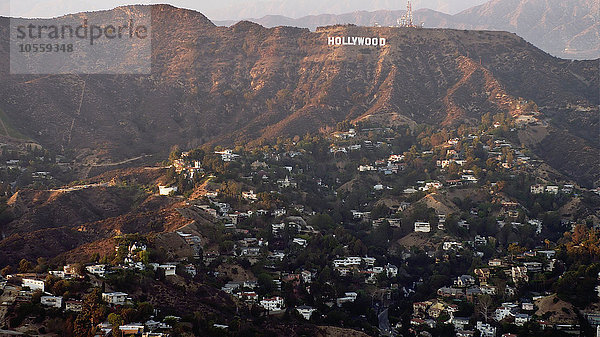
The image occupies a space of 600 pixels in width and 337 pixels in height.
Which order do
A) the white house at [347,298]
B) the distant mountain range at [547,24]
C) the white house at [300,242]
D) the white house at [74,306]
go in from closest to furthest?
the white house at [74,306] < the white house at [347,298] < the white house at [300,242] < the distant mountain range at [547,24]

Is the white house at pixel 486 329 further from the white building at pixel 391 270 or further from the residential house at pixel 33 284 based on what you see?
the residential house at pixel 33 284

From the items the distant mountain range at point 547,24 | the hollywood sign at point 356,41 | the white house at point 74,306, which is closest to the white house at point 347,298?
the white house at point 74,306

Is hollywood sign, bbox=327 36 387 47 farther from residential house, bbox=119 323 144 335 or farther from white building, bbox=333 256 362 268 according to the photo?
residential house, bbox=119 323 144 335

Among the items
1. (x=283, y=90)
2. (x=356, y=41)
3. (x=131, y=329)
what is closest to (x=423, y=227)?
(x=131, y=329)

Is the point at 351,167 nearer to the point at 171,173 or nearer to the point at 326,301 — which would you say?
the point at 171,173

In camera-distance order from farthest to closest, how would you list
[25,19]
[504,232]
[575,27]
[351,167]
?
1. [575,27]
2. [25,19]
3. [351,167]
4. [504,232]

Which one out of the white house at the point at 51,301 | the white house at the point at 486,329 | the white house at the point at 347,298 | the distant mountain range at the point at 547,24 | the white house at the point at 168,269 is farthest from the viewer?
the distant mountain range at the point at 547,24

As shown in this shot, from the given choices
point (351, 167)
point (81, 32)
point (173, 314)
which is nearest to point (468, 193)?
point (351, 167)
